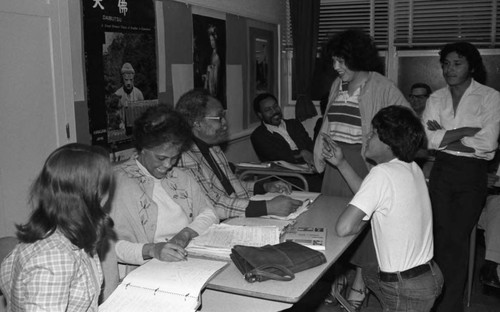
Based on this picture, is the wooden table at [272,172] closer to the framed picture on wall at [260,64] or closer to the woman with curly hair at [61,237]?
the framed picture on wall at [260,64]

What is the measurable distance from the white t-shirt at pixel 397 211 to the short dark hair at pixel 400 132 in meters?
0.05

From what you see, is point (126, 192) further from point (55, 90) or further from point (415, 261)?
point (415, 261)

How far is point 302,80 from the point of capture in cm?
623

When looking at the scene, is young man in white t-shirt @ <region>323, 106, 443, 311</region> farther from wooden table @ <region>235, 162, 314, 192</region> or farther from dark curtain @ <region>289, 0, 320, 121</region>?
dark curtain @ <region>289, 0, 320, 121</region>

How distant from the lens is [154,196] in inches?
91.3

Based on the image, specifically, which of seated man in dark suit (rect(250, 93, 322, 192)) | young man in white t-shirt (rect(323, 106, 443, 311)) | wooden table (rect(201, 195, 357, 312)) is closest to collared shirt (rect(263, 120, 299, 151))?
seated man in dark suit (rect(250, 93, 322, 192))

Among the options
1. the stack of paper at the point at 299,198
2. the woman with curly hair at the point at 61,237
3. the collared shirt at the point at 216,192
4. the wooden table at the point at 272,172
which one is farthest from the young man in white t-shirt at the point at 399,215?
the wooden table at the point at 272,172

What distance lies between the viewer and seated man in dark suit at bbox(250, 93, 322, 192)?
192 inches

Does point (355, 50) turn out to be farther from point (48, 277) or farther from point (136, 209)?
point (48, 277)

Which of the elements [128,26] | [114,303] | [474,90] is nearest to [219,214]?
[114,303]

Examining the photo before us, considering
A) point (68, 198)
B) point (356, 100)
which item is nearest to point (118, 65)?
point (356, 100)

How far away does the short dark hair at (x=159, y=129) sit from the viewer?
7.30ft

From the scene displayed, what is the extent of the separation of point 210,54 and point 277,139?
100 centimetres

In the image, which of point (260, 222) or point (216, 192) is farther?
point (216, 192)
